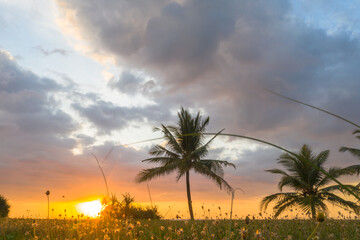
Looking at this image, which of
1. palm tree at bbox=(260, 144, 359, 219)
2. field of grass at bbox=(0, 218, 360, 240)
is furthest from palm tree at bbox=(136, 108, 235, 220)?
field of grass at bbox=(0, 218, 360, 240)

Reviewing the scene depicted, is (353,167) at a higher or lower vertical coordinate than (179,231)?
higher

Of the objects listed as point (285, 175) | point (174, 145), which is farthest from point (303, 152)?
point (174, 145)

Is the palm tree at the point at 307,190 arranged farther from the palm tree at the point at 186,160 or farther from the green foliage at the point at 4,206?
the green foliage at the point at 4,206

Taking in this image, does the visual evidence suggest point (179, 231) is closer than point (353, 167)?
Yes

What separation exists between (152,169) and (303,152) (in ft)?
43.1

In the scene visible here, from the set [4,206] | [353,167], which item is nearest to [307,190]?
[353,167]

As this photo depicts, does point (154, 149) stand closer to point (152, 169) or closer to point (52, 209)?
point (152, 169)

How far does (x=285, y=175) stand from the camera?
2798 cm

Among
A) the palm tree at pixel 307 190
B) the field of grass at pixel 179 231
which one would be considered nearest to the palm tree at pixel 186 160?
the palm tree at pixel 307 190

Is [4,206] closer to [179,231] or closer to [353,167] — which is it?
[179,231]

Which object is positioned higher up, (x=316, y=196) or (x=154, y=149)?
(x=154, y=149)

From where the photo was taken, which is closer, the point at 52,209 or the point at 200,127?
the point at 52,209

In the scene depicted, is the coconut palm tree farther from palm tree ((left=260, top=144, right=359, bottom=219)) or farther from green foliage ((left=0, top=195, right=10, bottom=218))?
green foliage ((left=0, top=195, right=10, bottom=218))

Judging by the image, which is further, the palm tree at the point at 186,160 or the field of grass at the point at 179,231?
the palm tree at the point at 186,160
